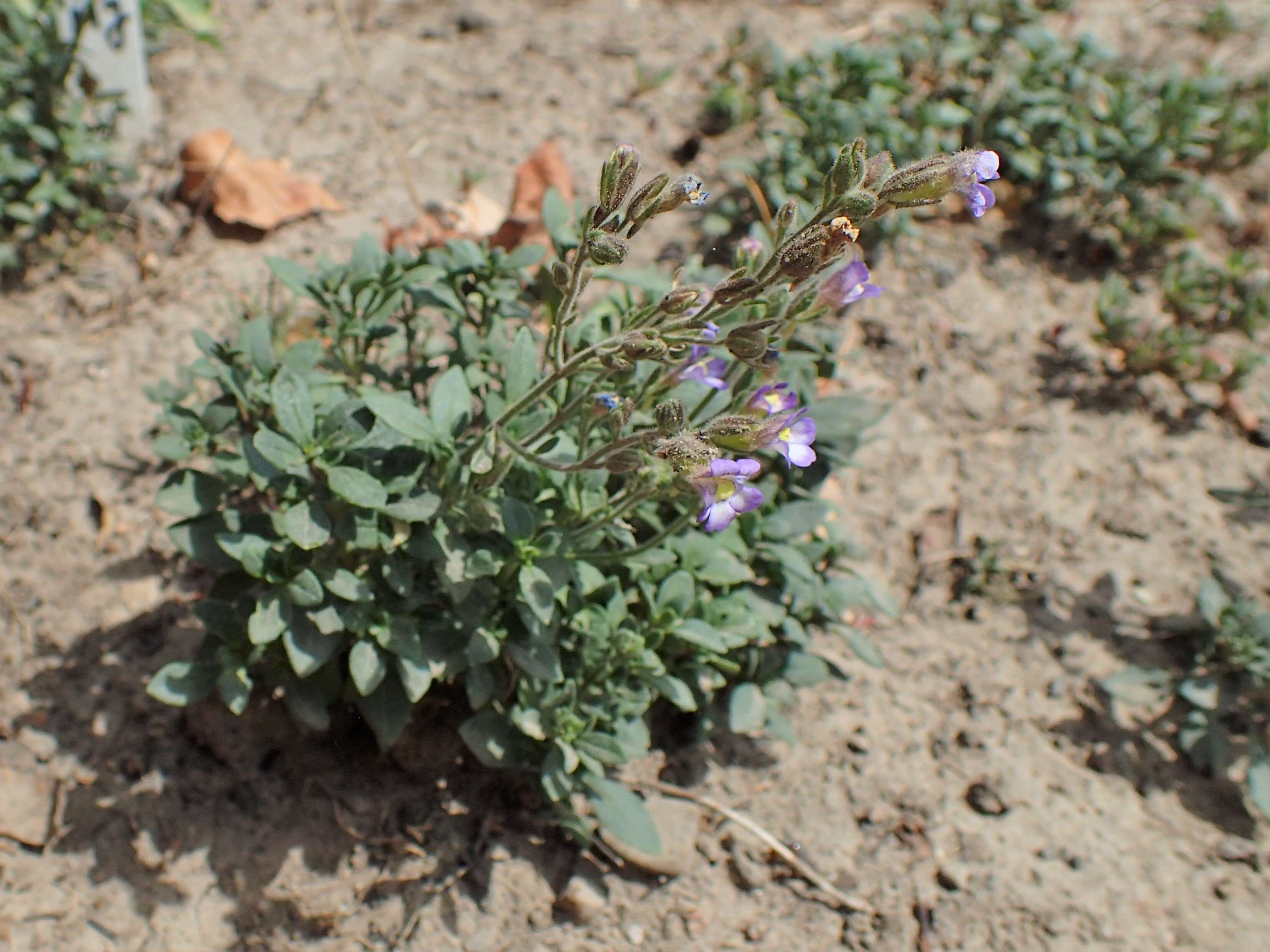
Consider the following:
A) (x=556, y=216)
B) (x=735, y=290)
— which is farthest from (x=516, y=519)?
(x=556, y=216)

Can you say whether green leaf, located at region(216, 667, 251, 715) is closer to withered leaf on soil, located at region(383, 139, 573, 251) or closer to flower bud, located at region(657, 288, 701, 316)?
flower bud, located at region(657, 288, 701, 316)

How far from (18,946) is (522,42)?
4.31m

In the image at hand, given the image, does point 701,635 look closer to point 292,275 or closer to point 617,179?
point 617,179

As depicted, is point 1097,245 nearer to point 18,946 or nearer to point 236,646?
point 236,646

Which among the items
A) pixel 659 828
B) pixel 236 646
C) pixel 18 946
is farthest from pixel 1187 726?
pixel 18 946

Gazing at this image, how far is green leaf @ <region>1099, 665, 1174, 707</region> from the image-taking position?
383cm

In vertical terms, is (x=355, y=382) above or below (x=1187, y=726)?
above

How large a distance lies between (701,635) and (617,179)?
1221 millimetres

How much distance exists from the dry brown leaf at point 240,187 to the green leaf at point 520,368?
2.09 meters

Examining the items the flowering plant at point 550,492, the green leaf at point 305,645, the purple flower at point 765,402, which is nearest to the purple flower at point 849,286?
the flowering plant at point 550,492

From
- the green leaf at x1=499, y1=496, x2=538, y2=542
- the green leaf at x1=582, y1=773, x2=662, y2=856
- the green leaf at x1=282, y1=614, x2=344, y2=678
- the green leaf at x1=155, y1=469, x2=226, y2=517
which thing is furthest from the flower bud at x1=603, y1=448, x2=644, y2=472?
the green leaf at x1=155, y1=469, x2=226, y2=517

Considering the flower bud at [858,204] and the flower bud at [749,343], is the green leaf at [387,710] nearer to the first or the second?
the flower bud at [749,343]

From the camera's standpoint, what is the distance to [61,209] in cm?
442

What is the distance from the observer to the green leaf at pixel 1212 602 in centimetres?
382
